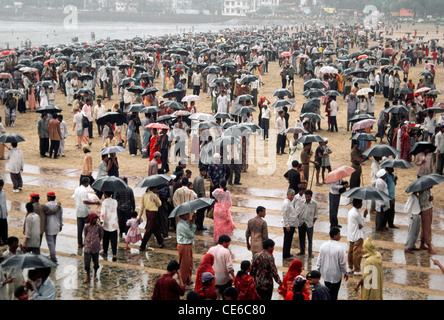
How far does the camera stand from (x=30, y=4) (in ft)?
529

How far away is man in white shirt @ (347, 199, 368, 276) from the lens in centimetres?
965

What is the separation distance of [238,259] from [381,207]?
10.3 feet

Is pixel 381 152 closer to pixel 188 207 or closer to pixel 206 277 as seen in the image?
pixel 188 207

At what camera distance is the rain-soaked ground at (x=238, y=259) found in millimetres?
9258

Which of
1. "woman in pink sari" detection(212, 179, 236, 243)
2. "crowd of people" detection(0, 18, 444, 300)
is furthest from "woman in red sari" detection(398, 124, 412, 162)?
"woman in pink sari" detection(212, 179, 236, 243)

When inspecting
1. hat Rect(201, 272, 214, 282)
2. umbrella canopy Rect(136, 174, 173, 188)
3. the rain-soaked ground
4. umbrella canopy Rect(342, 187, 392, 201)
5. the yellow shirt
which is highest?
umbrella canopy Rect(136, 174, 173, 188)

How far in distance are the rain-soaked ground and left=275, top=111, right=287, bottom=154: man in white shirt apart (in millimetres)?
3548

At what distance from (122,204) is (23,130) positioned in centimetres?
1217

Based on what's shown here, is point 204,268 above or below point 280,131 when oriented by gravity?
below

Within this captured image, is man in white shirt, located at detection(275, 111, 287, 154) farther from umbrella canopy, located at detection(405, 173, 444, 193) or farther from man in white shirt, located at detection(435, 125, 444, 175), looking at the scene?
umbrella canopy, located at detection(405, 173, 444, 193)

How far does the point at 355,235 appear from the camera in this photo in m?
9.69

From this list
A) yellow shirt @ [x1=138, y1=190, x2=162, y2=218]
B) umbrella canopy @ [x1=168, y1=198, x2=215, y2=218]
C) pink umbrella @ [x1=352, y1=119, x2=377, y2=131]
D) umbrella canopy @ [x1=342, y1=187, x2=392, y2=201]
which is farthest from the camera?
pink umbrella @ [x1=352, y1=119, x2=377, y2=131]

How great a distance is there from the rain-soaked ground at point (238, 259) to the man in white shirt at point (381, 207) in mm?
176

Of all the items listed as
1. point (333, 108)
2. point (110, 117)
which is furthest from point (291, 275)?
point (333, 108)
